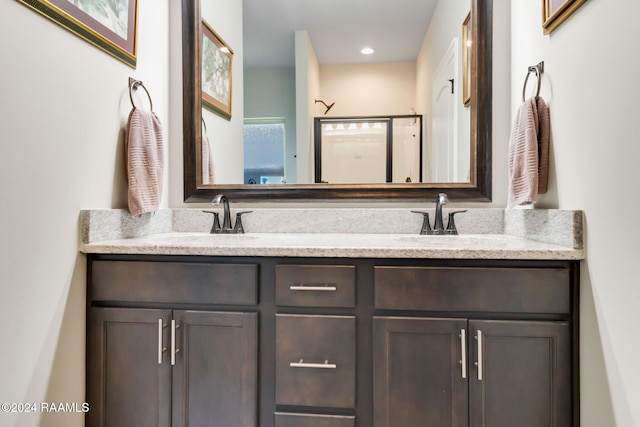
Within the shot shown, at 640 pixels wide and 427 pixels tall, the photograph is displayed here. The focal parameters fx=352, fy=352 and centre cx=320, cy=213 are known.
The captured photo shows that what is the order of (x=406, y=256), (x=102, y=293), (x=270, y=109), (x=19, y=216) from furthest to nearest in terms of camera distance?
(x=270, y=109)
(x=102, y=293)
(x=406, y=256)
(x=19, y=216)

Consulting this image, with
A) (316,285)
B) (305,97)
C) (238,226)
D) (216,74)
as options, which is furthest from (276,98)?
(316,285)

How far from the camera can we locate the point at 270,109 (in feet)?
5.62

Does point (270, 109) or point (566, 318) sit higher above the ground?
point (270, 109)

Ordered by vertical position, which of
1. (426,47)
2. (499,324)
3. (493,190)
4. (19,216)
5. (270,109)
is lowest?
(499,324)

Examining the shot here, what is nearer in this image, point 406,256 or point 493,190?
point 406,256

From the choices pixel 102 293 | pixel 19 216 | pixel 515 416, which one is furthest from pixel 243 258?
pixel 515 416

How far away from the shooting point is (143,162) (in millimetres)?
1411

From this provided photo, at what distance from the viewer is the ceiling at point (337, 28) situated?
64.2 inches

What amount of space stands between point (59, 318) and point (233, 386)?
23.6 inches

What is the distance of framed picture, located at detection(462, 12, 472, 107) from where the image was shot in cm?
160

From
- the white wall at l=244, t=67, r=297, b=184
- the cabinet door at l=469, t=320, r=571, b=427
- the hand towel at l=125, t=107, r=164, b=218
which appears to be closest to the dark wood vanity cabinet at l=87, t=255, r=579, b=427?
the cabinet door at l=469, t=320, r=571, b=427

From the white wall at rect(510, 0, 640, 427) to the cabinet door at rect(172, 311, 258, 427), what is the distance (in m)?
1.00

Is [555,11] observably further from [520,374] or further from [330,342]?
[330,342]

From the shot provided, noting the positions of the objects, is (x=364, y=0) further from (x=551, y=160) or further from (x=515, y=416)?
(x=515, y=416)
